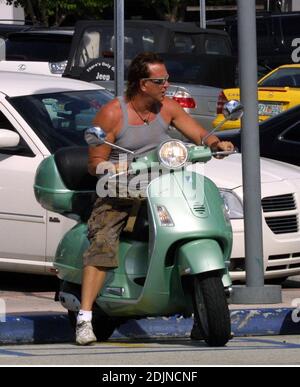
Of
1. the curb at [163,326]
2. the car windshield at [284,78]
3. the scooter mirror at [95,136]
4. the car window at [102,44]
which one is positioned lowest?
the curb at [163,326]

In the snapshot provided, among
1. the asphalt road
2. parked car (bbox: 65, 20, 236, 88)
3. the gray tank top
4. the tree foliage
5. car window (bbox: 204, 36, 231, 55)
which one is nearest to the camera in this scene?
the asphalt road

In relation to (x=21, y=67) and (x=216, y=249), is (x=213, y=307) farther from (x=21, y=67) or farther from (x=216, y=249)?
(x=21, y=67)

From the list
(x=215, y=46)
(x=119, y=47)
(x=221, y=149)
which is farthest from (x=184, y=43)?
(x=221, y=149)

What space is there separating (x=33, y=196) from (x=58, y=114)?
0.88 metres

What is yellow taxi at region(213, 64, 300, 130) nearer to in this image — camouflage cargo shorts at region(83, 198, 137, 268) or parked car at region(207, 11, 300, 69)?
camouflage cargo shorts at region(83, 198, 137, 268)

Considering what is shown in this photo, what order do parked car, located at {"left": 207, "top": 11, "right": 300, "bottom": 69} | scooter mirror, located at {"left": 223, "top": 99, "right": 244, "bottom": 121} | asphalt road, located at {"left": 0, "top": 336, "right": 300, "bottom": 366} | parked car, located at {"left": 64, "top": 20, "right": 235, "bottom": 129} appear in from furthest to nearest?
parked car, located at {"left": 207, "top": 11, "right": 300, "bottom": 69}
parked car, located at {"left": 64, "top": 20, "right": 235, "bottom": 129}
scooter mirror, located at {"left": 223, "top": 99, "right": 244, "bottom": 121}
asphalt road, located at {"left": 0, "top": 336, "right": 300, "bottom": 366}

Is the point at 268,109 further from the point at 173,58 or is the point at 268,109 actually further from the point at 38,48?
the point at 38,48

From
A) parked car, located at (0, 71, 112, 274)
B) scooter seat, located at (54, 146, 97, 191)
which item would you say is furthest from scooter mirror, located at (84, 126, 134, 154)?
parked car, located at (0, 71, 112, 274)

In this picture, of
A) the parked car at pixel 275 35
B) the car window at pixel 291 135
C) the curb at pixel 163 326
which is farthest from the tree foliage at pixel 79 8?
the curb at pixel 163 326

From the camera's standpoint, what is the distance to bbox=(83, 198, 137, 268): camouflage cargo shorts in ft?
24.6

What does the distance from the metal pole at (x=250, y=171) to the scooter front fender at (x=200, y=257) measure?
5.79ft

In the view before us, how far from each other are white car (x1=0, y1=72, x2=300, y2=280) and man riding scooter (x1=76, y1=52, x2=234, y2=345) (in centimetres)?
217

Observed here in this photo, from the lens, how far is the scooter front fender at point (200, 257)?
712 centimetres

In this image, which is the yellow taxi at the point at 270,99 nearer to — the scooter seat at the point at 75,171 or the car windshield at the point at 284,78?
the car windshield at the point at 284,78
